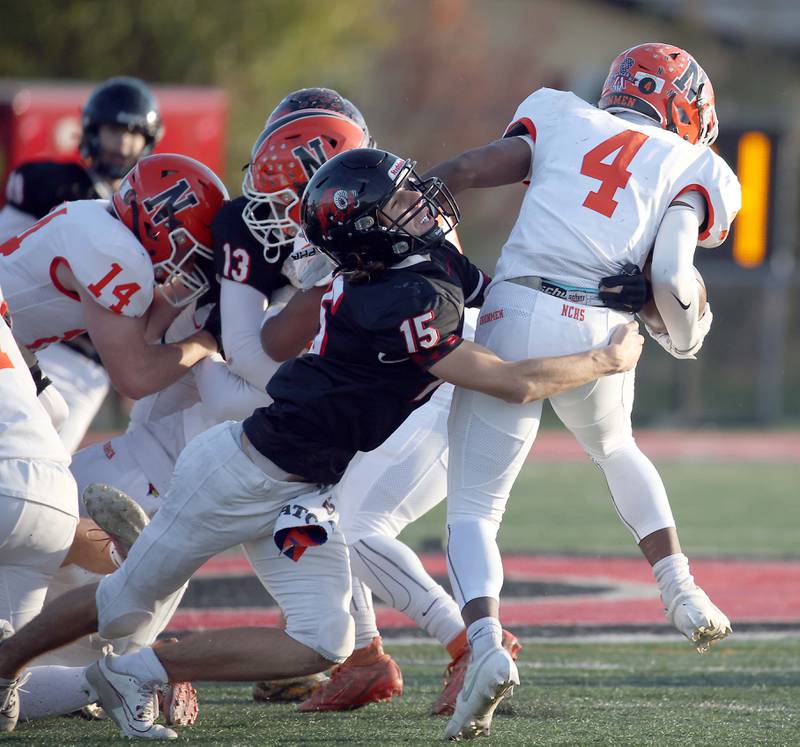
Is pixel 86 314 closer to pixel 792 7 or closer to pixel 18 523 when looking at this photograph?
pixel 18 523

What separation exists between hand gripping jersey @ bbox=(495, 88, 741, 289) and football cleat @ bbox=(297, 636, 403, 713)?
3.76 ft

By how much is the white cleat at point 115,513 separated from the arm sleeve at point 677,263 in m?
1.48

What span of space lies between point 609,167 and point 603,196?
82mm

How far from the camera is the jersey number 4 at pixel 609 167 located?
12.1ft

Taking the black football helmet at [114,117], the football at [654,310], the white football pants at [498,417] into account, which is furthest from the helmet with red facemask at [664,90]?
the black football helmet at [114,117]

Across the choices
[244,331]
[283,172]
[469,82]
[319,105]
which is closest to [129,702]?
[244,331]

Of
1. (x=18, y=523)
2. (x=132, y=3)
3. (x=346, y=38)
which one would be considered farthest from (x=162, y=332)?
(x=346, y=38)

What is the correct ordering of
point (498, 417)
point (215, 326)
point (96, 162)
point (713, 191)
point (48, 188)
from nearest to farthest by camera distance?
point (498, 417)
point (713, 191)
point (215, 326)
point (48, 188)
point (96, 162)

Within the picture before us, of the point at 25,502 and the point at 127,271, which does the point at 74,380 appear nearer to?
the point at 127,271

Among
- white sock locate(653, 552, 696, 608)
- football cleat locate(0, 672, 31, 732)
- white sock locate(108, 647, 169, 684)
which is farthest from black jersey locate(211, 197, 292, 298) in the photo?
white sock locate(653, 552, 696, 608)

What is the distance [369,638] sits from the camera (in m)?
4.07

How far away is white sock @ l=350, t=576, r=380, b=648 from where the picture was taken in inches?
160

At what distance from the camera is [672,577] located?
369 centimetres

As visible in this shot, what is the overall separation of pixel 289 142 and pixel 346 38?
13.2m
